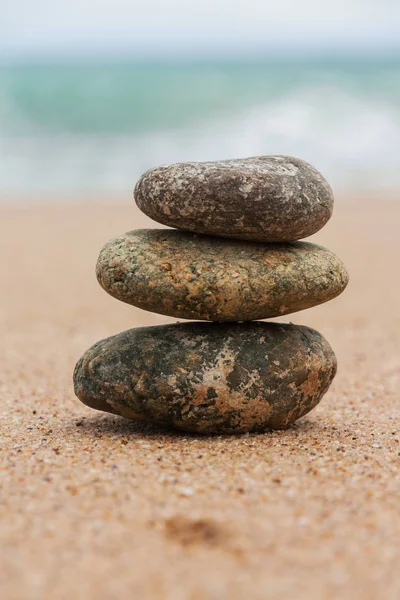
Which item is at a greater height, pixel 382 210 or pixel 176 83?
pixel 176 83

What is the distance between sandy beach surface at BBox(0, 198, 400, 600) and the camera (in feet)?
9.86

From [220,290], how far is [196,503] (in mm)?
1621

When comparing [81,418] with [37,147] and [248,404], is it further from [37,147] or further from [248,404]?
[37,147]

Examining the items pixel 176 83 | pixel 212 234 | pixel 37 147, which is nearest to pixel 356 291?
pixel 212 234

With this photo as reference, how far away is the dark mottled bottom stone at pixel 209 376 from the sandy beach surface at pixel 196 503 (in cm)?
17

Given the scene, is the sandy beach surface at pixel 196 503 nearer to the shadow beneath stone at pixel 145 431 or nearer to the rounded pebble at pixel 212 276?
the shadow beneath stone at pixel 145 431

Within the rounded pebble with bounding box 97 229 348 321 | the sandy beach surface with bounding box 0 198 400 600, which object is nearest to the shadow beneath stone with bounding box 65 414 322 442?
the sandy beach surface with bounding box 0 198 400 600

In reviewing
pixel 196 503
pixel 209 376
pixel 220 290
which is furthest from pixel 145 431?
pixel 196 503

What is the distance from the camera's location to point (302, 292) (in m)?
5.11

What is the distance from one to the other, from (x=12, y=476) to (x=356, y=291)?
31.4 feet

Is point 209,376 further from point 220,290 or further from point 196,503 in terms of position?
point 196,503

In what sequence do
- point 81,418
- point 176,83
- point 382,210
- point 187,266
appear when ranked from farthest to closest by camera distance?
point 176,83 → point 382,210 → point 81,418 → point 187,266

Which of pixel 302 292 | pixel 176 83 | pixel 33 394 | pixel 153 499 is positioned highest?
pixel 176 83

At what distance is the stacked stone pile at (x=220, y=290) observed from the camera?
4.93m
